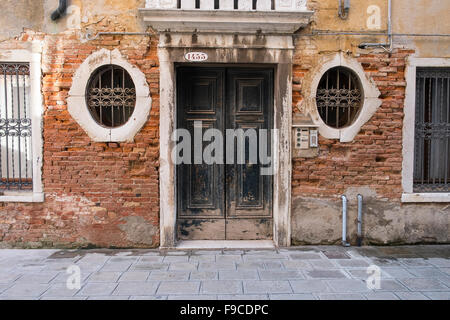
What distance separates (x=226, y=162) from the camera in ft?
18.7

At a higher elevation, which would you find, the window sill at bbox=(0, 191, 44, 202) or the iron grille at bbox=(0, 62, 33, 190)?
the iron grille at bbox=(0, 62, 33, 190)

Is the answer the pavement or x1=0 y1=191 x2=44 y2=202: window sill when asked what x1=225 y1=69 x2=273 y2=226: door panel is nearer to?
the pavement

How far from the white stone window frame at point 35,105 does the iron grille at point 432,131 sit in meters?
5.99

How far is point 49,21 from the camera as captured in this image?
210 inches

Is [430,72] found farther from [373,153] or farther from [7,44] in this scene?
[7,44]

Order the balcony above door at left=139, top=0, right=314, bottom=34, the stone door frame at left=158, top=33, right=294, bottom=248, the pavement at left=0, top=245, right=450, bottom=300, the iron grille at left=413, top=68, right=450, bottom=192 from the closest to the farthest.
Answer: the pavement at left=0, top=245, right=450, bottom=300
the balcony above door at left=139, top=0, right=314, bottom=34
the stone door frame at left=158, top=33, right=294, bottom=248
the iron grille at left=413, top=68, right=450, bottom=192

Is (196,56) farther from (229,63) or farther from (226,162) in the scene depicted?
(226,162)

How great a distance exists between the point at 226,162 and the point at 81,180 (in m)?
2.29

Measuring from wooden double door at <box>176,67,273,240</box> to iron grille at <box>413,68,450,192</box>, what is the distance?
2.45 m

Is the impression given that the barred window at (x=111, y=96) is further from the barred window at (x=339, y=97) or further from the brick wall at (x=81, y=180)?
the barred window at (x=339, y=97)

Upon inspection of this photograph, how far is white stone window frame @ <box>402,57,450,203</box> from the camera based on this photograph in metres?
5.46

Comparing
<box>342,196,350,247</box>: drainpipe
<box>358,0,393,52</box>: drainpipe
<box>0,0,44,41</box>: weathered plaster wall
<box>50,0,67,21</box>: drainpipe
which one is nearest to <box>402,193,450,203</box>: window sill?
<box>342,196,350,247</box>: drainpipe

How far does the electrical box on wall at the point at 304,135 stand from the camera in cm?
541

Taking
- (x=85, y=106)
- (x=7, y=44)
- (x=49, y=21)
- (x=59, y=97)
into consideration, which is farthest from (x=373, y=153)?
(x=7, y=44)
